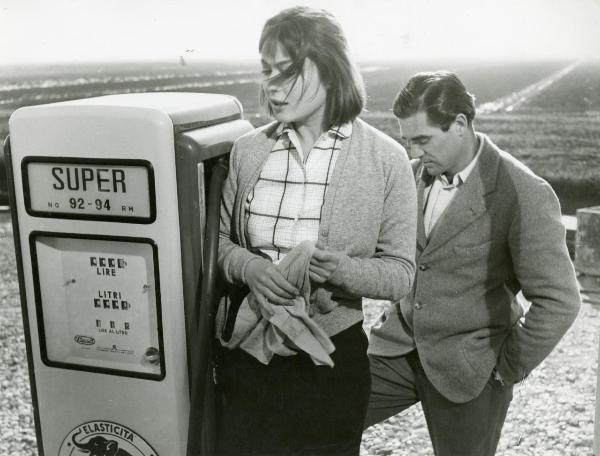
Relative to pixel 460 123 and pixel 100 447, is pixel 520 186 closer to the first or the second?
pixel 460 123

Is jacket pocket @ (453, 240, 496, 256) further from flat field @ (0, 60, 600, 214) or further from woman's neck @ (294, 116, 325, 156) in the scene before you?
flat field @ (0, 60, 600, 214)

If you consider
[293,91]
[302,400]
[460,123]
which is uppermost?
[293,91]

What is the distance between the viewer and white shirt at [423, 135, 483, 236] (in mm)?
1893

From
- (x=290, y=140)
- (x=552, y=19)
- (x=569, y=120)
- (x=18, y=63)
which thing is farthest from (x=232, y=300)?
(x=569, y=120)

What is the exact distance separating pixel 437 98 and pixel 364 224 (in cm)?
58

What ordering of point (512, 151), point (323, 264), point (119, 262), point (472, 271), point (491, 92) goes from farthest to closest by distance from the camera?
1. point (512, 151)
2. point (491, 92)
3. point (472, 271)
4. point (119, 262)
5. point (323, 264)

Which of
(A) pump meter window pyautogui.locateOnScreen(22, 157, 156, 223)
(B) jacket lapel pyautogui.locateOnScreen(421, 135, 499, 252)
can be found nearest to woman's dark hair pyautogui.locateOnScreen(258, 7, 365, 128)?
(A) pump meter window pyautogui.locateOnScreen(22, 157, 156, 223)

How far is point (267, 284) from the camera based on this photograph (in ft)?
4.79

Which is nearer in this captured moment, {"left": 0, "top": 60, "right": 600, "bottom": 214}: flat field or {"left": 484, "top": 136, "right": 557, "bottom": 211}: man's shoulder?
{"left": 484, "top": 136, "right": 557, "bottom": 211}: man's shoulder

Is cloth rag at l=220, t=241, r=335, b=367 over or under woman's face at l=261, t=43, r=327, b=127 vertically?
under

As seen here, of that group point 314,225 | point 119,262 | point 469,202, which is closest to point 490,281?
point 469,202

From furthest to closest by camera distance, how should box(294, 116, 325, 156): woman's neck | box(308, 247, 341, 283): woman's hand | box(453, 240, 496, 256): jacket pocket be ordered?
1. box(453, 240, 496, 256): jacket pocket
2. box(294, 116, 325, 156): woman's neck
3. box(308, 247, 341, 283): woman's hand

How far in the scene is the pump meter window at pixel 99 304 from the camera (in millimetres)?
1635

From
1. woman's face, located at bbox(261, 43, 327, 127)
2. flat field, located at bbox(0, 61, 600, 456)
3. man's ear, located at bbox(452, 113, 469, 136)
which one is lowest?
flat field, located at bbox(0, 61, 600, 456)
